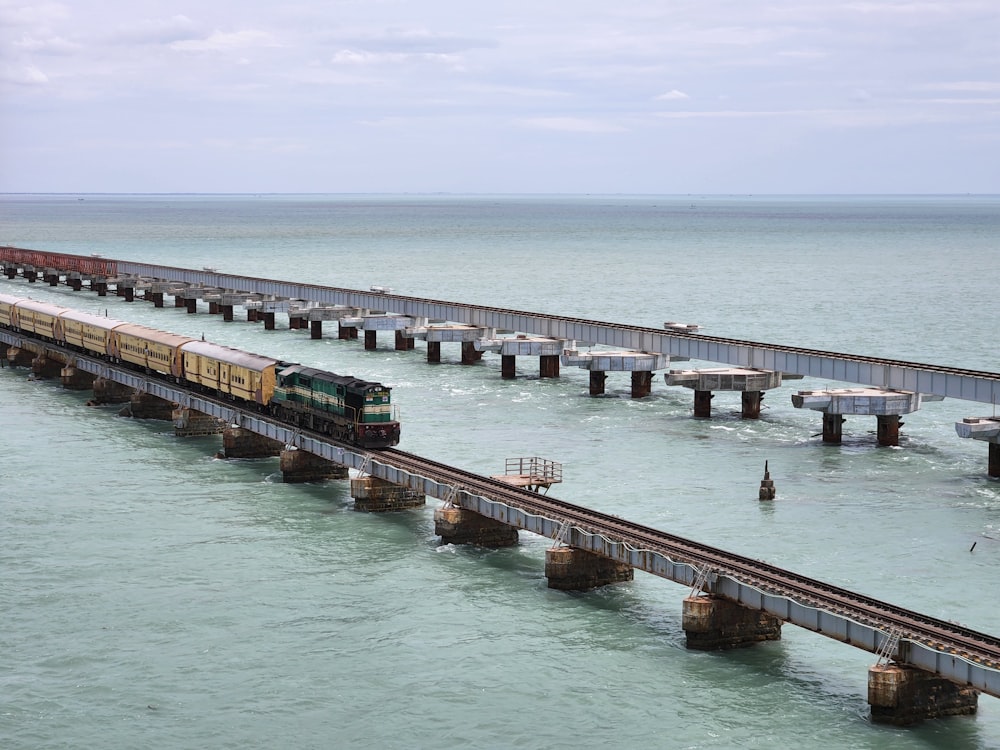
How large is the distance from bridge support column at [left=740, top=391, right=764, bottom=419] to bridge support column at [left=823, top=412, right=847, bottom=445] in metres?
7.41

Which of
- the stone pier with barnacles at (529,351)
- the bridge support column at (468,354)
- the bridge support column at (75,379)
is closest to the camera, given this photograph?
the bridge support column at (75,379)

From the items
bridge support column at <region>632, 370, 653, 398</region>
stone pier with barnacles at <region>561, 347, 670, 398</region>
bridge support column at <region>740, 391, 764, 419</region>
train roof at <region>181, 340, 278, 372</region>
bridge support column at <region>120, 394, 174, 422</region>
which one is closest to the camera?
train roof at <region>181, 340, 278, 372</region>

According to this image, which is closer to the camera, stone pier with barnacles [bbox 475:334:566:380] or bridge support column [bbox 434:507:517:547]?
bridge support column [bbox 434:507:517:547]

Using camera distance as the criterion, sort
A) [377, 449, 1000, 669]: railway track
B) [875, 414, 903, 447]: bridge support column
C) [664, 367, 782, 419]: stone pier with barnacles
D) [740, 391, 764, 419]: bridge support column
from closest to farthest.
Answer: [377, 449, 1000, 669]: railway track, [875, 414, 903, 447]: bridge support column, [664, 367, 782, 419]: stone pier with barnacles, [740, 391, 764, 419]: bridge support column

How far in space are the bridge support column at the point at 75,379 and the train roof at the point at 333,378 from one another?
2891cm

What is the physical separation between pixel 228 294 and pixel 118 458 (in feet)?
207

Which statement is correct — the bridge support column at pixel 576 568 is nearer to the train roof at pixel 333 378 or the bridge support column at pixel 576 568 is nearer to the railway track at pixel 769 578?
the railway track at pixel 769 578

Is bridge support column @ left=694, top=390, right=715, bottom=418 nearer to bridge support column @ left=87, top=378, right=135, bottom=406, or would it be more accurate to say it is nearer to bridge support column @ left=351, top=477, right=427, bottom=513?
bridge support column @ left=351, top=477, right=427, bottom=513

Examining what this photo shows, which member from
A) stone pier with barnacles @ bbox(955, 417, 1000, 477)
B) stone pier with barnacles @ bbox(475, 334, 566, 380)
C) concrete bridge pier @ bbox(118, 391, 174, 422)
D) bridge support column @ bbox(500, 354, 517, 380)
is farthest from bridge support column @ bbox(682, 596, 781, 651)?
bridge support column @ bbox(500, 354, 517, 380)

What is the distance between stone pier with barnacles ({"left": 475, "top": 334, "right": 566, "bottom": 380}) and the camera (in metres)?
84.7

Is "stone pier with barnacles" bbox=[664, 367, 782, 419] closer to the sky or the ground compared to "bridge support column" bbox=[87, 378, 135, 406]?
closer to the sky

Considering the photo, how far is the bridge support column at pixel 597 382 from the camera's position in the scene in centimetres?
7856

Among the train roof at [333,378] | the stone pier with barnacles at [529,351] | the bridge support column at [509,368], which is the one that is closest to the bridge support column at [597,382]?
the stone pier with barnacles at [529,351]

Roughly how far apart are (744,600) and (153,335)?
47191 millimetres
